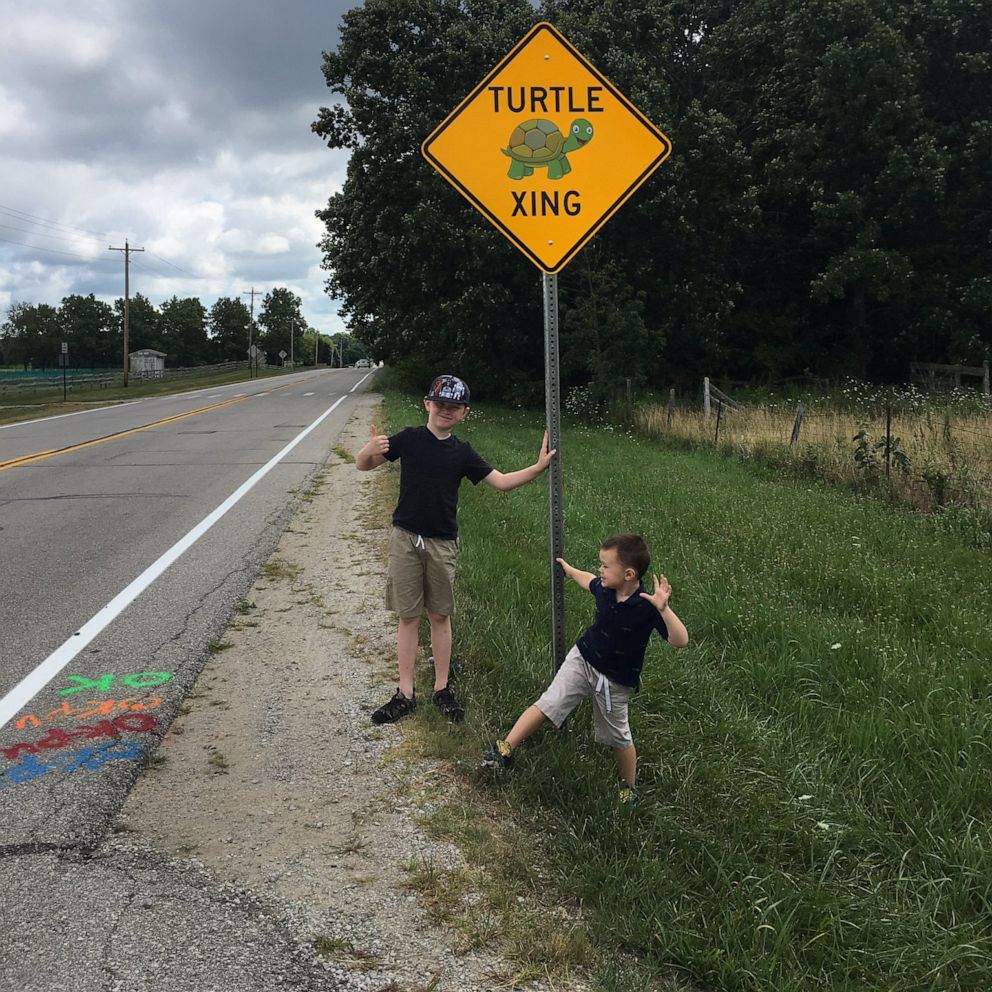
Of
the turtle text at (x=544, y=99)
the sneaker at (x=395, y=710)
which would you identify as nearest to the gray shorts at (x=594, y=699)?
the sneaker at (x=395, y=710)

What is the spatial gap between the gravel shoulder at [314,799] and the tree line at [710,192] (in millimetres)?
16659

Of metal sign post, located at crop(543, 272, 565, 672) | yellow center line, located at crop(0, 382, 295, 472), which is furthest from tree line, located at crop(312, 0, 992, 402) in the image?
metal sign post, located at crop(543, 272, 565, 672)

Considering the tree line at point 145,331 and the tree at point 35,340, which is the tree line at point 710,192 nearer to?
the tree line at point 145,331

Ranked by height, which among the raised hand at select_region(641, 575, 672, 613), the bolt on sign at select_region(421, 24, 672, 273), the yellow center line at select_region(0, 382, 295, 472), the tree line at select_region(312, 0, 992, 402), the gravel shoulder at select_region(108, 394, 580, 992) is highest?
the tree line at select_region(312, 0, 992, 402)

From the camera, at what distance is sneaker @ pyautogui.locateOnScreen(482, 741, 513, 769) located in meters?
3.29

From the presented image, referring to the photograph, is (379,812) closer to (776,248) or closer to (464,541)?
(464,541)

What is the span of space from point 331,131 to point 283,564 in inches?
905

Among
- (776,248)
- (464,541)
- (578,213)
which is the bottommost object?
(464,541)

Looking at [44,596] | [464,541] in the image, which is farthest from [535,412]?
[44,596]

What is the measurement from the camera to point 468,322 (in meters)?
25.0

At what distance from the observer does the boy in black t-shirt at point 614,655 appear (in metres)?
3.00

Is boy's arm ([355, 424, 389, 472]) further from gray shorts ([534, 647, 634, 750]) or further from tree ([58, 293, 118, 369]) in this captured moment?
tree ([58, 293, 118, 369])

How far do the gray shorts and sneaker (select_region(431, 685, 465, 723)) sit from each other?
0.67 meters

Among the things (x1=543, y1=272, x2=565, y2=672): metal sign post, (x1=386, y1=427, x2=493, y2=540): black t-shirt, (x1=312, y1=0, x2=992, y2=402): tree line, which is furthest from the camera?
(x1=312, y1=0, x2=992, y2=402): tree line
